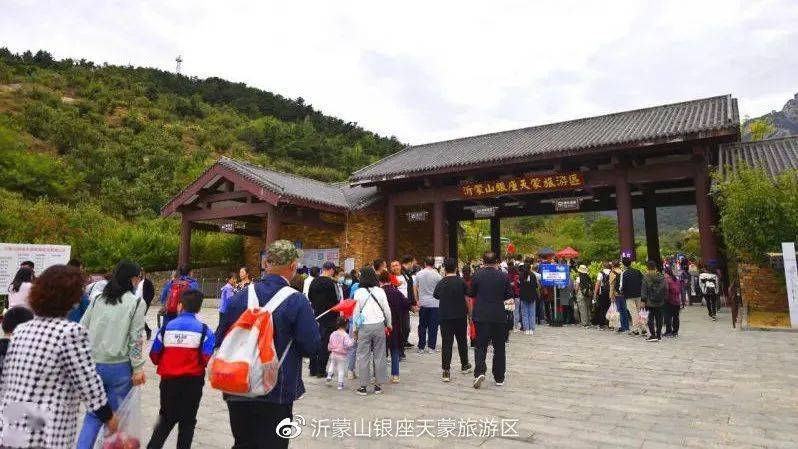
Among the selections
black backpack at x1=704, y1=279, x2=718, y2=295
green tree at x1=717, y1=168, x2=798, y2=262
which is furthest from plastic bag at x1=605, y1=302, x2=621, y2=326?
green tree at x1=717, y1=168, x2=798, y2=262

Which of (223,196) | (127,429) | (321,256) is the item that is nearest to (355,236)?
(321,256)

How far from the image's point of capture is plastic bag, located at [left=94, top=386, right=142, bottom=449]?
2.47 meters

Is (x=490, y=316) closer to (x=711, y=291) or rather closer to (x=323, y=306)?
(x=323, y=306)

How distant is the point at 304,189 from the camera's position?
17.5m

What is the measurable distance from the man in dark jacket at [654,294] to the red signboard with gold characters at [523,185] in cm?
663

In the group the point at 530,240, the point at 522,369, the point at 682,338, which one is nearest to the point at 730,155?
the point at 682,338

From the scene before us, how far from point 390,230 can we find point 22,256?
11086 mm

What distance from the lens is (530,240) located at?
132 ft

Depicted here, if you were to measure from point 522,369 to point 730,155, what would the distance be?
11.4 m

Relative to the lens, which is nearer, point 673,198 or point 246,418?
point 246,418

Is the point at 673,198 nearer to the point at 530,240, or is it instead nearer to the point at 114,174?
the point at 530,240

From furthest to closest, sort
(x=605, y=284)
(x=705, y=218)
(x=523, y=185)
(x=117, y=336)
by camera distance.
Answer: (x=523, y=185) → (x=705, y=218) → (x=605, y=284) → (x=117, y=336)

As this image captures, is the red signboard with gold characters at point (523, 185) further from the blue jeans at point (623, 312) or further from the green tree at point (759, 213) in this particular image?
the blue jeans at point (623, 312)

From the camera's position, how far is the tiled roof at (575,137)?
12555 millimetres
